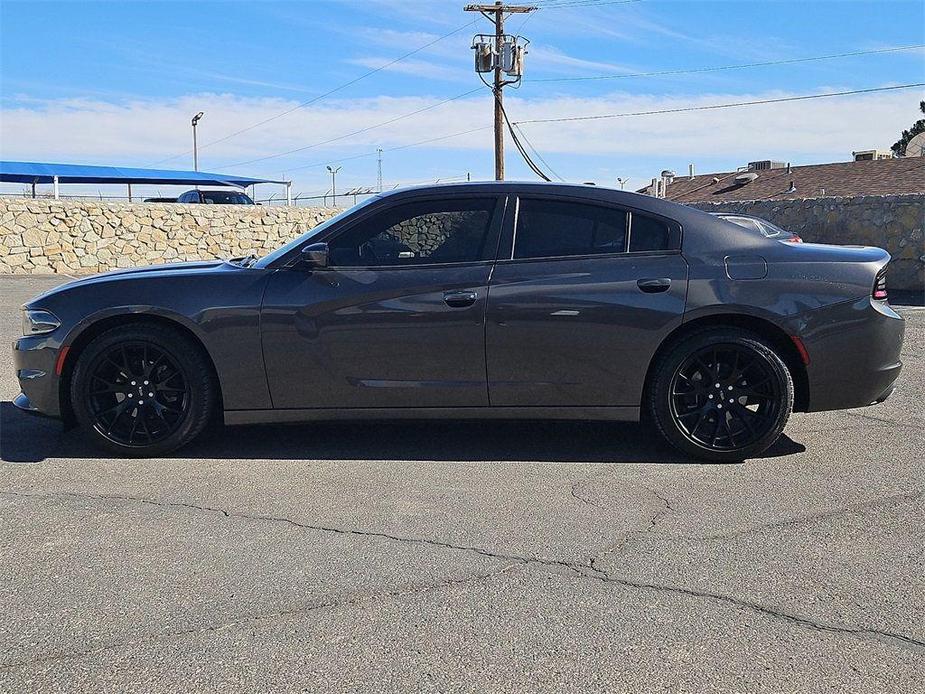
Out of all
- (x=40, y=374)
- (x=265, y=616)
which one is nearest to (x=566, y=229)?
(x=265, y=616)

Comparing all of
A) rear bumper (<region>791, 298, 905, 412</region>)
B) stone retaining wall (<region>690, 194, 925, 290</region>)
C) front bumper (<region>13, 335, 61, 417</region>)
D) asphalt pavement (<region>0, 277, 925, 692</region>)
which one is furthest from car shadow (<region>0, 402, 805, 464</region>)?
stone retaining wall (<region>690, 194, 925, 290</region>)

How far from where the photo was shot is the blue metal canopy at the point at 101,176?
128ft

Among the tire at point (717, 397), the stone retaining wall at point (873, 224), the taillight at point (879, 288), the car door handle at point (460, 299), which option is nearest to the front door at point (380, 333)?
the car door handle at point (460, 299)

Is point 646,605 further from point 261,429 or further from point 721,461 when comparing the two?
point 261,429

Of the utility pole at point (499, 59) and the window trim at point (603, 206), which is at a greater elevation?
the utility pole at point (499, 59)

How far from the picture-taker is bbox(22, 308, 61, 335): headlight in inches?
214

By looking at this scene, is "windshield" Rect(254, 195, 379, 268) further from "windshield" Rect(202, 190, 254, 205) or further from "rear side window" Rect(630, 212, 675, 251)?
"windshield" Rect(202, 190, 254, 205)

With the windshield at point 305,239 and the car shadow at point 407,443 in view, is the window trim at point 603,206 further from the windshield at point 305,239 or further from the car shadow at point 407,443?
the car shadow at point 407,443

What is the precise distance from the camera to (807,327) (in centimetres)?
532

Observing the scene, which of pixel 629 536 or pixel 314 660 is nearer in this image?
pixel 314 660

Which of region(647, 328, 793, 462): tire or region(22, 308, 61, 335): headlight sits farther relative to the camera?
region(22, 308, 61, 335): headlight

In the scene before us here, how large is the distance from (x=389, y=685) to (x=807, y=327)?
136 inches

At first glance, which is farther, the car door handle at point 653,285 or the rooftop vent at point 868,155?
the rooftop vent at point 868,155

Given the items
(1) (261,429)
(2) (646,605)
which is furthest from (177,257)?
(2) (646,605)
